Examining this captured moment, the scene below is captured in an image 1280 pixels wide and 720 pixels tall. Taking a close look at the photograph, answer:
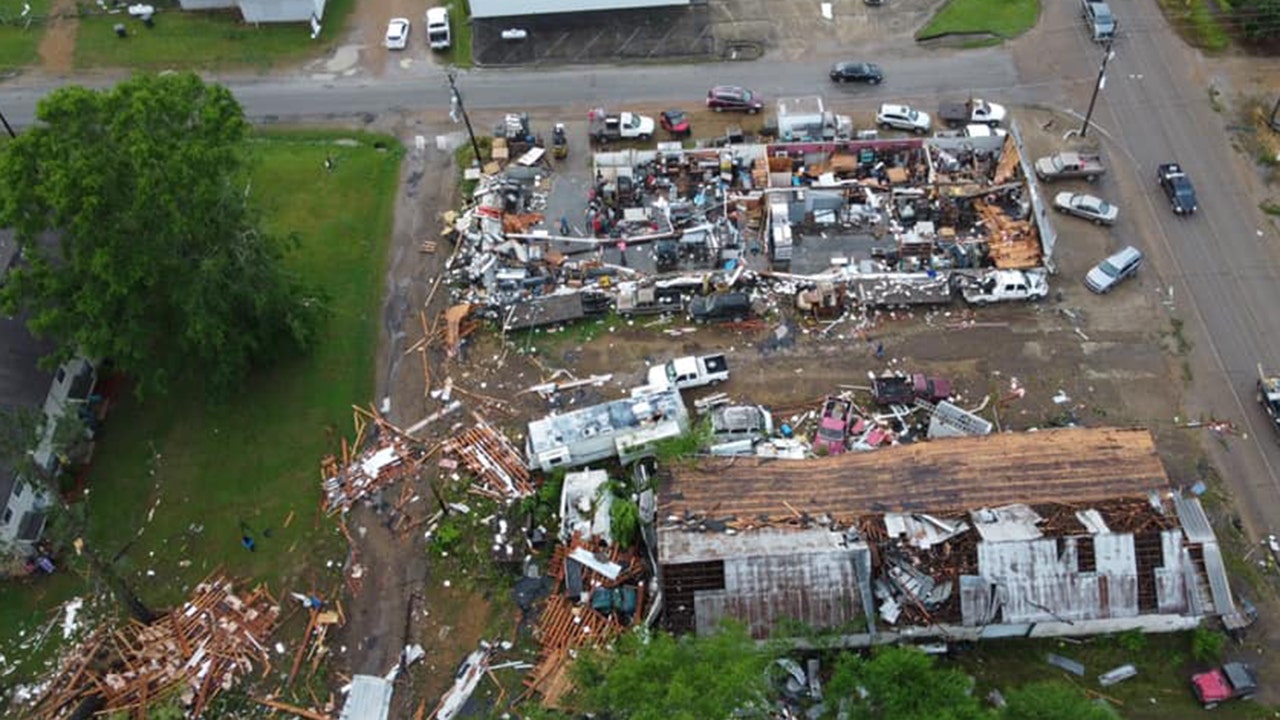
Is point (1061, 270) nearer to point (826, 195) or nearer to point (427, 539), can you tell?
point (826, 195)

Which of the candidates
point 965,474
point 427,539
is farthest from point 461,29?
point 965,474

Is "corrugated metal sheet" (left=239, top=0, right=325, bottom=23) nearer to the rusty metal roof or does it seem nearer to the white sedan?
the white sedan

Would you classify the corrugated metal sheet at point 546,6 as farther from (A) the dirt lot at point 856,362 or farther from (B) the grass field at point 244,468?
(A) the dirt lot at point 856,362

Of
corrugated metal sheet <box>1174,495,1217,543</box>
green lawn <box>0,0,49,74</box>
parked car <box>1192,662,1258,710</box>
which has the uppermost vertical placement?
green lawn <box>0,0,49,74</box>

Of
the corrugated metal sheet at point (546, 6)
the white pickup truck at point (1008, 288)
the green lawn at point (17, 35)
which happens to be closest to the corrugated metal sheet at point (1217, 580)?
the white pickup truck at point (1008, 288)

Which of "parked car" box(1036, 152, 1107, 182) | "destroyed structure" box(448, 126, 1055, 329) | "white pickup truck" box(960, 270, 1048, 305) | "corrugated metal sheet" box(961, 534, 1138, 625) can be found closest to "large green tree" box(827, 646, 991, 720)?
"corrugated metal sheet" box(961, 534, 1138, 625)
